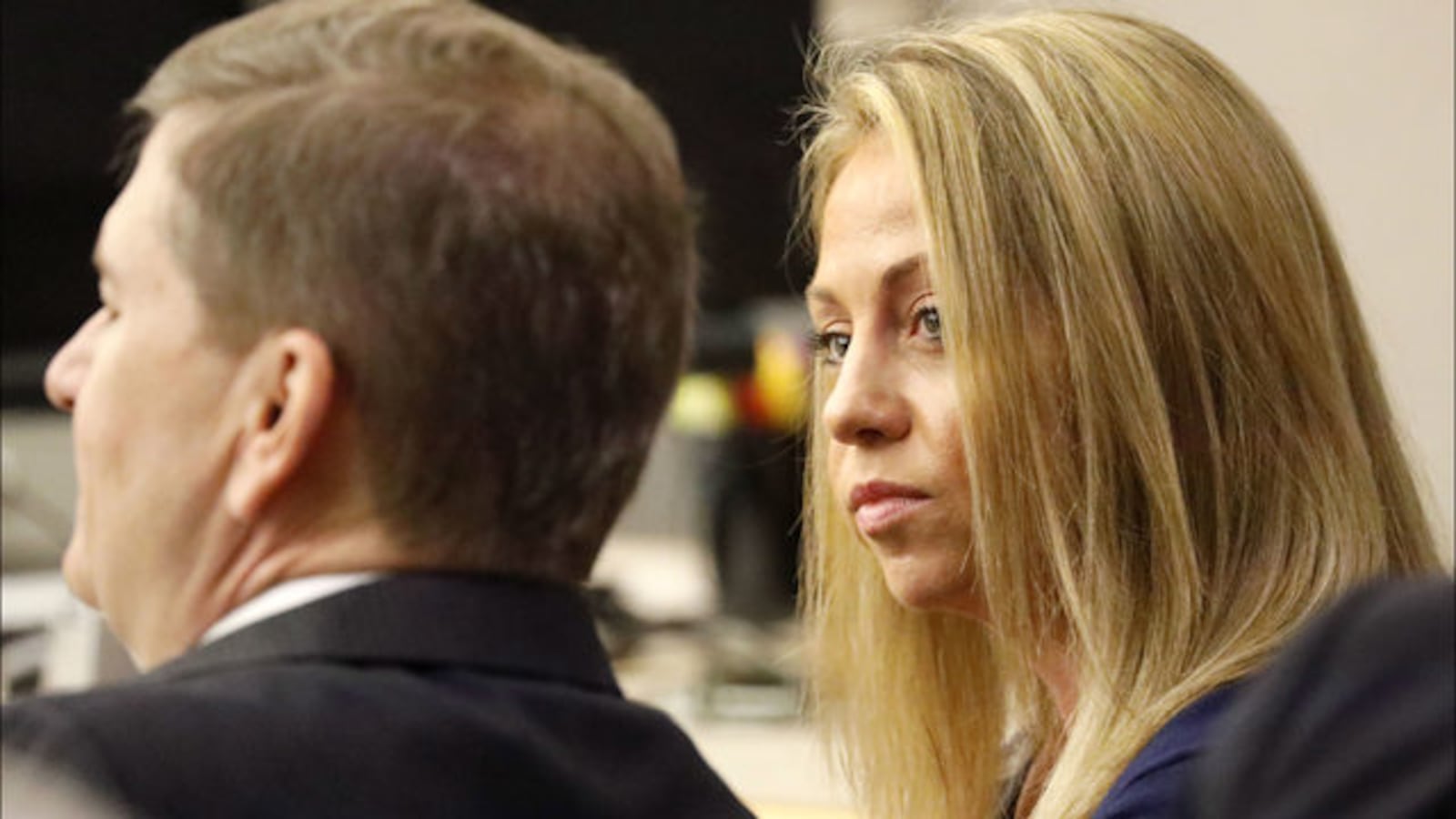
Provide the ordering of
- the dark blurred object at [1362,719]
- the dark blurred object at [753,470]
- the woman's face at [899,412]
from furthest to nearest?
the dark blurred object at [753,470] < the woman's face at [899,412] < the dark blurred object at [1362,719]

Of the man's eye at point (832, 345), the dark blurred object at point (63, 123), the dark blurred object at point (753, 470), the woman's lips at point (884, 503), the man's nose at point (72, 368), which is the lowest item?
the dark blurred object at point (753, 470)

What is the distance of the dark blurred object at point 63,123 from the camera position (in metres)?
2.46

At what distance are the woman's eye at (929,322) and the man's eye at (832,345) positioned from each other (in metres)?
0.06

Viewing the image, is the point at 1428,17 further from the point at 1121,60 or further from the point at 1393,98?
the point at 1121,60

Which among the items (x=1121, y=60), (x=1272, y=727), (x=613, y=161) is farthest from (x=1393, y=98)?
(x=1272, y=727)

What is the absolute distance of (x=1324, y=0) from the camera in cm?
220

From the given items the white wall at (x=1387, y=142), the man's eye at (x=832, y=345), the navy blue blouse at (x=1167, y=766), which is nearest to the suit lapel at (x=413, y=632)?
the navy blue blouse at (x=1167, y=766)

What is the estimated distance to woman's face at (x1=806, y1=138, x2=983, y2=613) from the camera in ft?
4.08

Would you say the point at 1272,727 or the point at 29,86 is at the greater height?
the point at 1272,727

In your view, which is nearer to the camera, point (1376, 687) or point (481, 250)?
point (1376, 687)

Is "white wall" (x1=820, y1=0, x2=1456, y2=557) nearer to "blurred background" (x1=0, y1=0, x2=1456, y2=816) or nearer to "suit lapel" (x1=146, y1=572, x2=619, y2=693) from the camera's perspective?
"blurred background" (x1=0, y1=0, x2=1456, y2=816)

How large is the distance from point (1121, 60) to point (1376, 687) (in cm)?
76

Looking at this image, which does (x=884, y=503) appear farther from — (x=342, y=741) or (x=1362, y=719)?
(x=1362, y=719)

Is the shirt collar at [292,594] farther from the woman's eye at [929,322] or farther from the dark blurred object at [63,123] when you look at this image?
the dark blurred object at [63,123]
